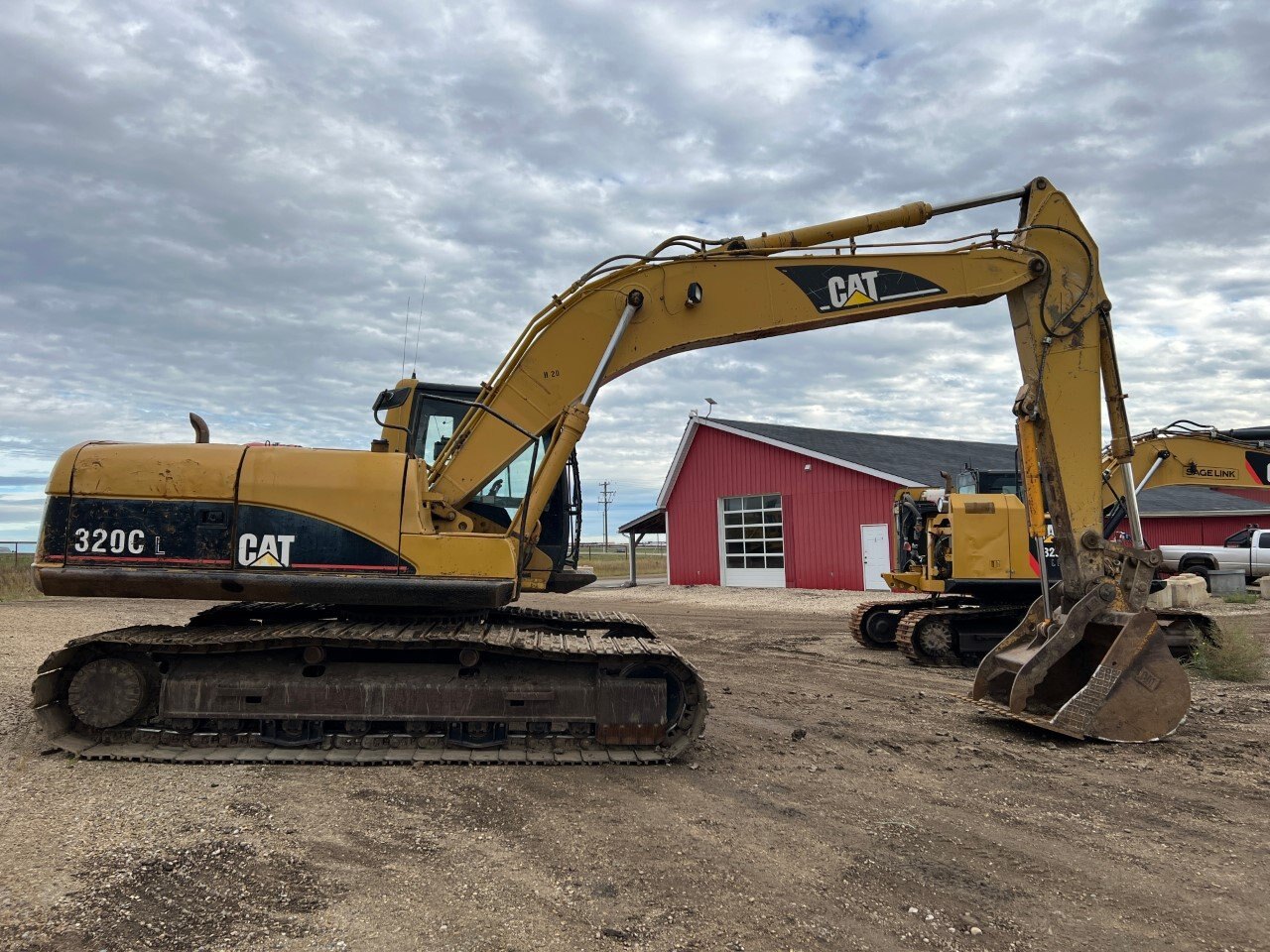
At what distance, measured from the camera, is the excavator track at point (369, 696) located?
6191mm

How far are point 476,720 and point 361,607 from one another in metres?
1.41

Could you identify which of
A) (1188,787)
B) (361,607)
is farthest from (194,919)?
(1188,787)

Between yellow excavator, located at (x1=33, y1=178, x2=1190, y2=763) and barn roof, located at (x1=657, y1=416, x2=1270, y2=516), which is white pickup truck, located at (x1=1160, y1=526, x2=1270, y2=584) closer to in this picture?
barn roof, located at (x1=657, y1=416, x2=1270, y2=516)

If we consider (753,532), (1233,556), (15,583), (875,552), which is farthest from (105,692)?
(1233,556)

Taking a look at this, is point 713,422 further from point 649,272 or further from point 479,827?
point 479,827

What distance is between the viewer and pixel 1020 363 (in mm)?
7680

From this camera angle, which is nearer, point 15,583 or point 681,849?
point 681,849

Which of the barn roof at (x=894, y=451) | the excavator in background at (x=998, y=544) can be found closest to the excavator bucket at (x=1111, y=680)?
the excavator in background at (x=998, y=544)

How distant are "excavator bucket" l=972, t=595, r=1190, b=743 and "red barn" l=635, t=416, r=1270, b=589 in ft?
53.8

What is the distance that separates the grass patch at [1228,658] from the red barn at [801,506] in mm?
12655

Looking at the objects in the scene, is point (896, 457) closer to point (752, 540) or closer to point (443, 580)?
point (752, 540)

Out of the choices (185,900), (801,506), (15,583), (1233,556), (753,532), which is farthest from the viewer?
(753,532)

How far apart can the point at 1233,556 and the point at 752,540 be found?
46.8ft

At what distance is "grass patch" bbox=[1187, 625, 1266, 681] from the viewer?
10.3m
